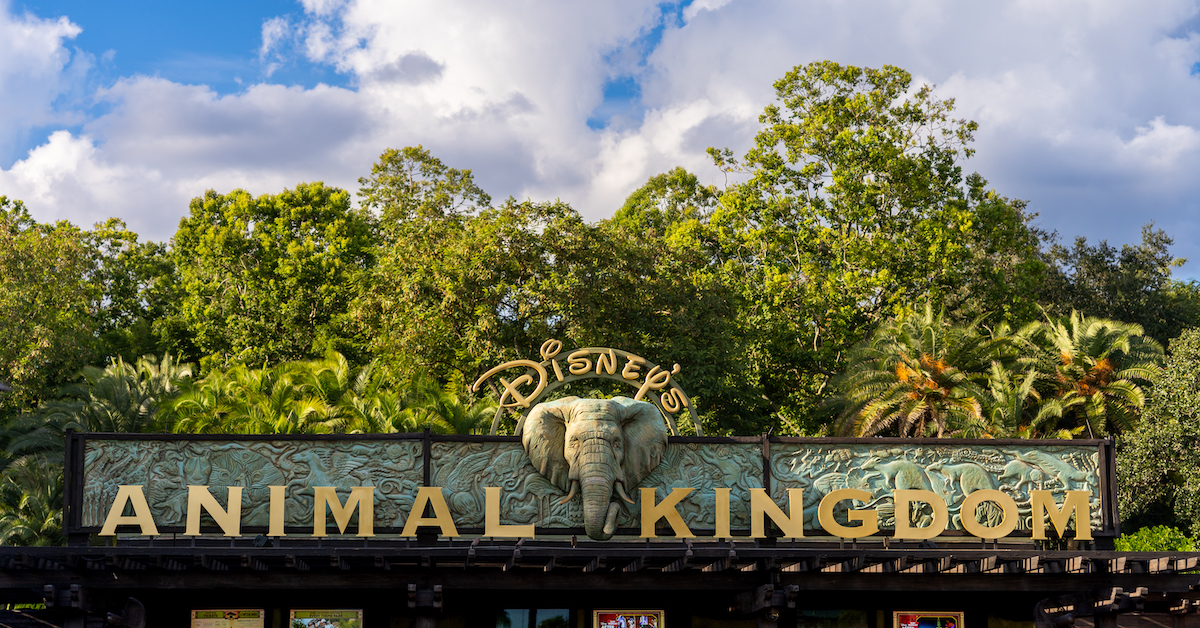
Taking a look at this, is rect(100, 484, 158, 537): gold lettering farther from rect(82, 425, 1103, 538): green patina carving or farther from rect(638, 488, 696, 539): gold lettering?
rect(638, 488, 696, 539): gold lettering

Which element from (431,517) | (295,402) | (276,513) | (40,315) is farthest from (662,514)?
(40,315)

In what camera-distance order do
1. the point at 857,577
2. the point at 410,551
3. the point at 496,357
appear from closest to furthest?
the point at 410,551 < the point at 857,577 < the point at 496,357

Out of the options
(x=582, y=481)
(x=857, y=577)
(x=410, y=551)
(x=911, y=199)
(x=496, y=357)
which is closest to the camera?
(x=410, y=551)

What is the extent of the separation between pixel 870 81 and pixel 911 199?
5118 millimetres

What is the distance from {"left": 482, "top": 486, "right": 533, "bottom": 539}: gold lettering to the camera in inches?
585

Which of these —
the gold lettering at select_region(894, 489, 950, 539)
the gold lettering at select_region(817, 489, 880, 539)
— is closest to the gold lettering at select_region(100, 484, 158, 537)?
the gold lettering at select_region(817, 489, 880, 539)

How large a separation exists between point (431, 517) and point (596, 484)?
92.7 inches

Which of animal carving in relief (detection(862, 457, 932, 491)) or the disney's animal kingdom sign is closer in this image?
the disney's animal kingdom sign

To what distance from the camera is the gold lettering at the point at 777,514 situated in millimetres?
15156

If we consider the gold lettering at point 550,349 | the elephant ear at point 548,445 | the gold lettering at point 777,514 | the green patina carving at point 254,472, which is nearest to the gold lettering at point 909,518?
the gold lettering at point 777,514

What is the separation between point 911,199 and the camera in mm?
39438

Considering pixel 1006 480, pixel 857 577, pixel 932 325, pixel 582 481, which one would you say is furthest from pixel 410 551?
pixel 932 325

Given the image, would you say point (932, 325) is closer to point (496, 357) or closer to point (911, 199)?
point (911, 199)

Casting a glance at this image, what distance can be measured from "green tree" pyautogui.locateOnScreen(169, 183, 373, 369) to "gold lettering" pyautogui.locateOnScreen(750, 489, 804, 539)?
23.6m
